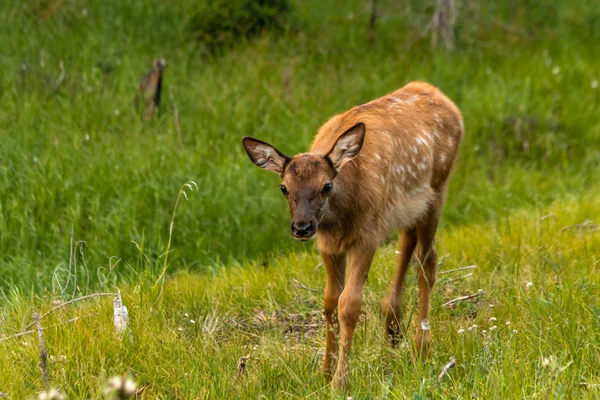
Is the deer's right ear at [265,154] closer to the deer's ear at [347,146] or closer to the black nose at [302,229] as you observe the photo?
the deer's ear at [347,146]

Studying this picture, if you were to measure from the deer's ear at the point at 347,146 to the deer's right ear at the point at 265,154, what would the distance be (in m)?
0.28

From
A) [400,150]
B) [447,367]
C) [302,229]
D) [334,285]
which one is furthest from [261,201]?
[447,367]

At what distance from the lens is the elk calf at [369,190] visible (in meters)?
5.16

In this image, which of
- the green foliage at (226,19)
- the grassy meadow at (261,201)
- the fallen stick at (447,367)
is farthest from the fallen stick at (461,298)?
the green foliage at (226,19)

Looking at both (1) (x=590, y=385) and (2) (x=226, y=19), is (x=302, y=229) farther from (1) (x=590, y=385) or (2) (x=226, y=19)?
(2) (x=226, y=19)

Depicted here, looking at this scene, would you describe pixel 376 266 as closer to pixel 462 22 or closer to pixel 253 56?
pixel 253 56

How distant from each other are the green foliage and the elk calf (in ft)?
17.4

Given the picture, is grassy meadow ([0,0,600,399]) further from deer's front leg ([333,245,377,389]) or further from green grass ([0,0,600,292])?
deer's front leg ([333,245,377,389])

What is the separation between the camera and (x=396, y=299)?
6.07 meters

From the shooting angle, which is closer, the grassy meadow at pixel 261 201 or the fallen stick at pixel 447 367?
the fallen stick at pixel 447 367

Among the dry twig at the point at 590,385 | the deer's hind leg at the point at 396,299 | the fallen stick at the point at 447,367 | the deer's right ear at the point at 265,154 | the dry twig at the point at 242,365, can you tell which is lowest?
the deer's hind leg at the point at 396,299

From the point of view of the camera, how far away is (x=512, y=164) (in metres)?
10.6

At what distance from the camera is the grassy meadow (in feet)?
16.5

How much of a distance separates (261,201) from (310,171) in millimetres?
3594
